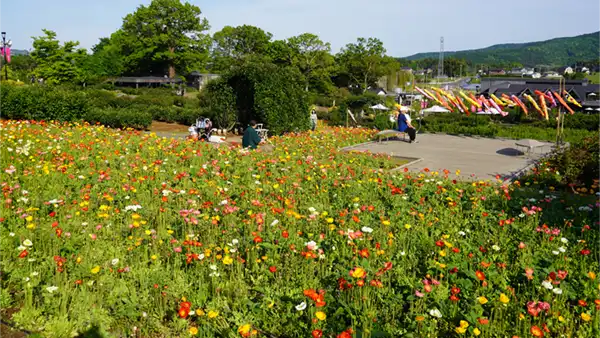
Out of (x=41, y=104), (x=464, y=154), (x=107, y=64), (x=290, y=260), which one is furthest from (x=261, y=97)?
(x=107, y=64)

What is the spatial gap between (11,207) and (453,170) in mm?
9606

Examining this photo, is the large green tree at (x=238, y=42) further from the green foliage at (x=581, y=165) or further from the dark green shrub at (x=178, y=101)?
the green foliage at (x=581, y=165)

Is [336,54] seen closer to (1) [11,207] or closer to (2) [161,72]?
(2) [161,72]

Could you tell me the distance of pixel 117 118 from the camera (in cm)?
2098

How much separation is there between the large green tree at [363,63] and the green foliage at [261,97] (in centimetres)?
5325

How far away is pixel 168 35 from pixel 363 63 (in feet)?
98.3

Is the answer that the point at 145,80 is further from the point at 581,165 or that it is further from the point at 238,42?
the point at 581,165

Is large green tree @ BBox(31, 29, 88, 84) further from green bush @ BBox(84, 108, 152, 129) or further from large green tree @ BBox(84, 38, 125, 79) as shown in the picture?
green bush @ BBox(84, 108, 152, 129)

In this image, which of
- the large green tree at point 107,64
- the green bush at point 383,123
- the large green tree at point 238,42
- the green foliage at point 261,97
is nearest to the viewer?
the green foliage at point 261,97

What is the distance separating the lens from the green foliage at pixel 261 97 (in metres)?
18.6

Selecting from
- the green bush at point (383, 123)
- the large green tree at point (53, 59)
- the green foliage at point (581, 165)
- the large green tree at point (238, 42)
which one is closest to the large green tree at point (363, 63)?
the large green tree at point (238, 42)

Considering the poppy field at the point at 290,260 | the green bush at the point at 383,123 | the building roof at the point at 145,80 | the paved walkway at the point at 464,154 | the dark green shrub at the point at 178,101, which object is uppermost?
the building roof at the point at 145,80

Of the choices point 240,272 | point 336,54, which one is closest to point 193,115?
point 240,272

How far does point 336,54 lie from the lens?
81.5m
